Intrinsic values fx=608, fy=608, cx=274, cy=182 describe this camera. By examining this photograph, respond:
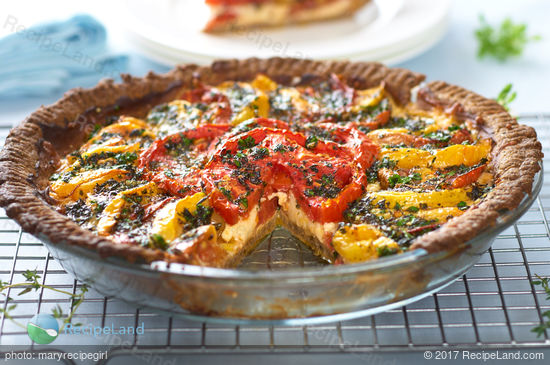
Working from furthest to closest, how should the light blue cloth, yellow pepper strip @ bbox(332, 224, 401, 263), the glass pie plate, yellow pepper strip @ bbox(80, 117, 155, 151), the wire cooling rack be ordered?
the light blue cloth → yellow pepper strip @ bbox(80, 117, 155, 151) → yellow pepper strip @ bbox(332, 224, 401, 263) → the wire cooling rack → the glass pie plate

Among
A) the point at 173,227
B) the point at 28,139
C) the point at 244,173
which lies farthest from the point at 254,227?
the point at 28,139

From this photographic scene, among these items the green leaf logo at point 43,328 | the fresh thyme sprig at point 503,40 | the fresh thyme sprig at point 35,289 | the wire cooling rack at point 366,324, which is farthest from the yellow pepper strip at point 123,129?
the fresh thyme sprig at point 503,40

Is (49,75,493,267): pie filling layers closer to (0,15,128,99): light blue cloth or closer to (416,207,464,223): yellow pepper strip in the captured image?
(416,207,464,223): yellow pepper strip

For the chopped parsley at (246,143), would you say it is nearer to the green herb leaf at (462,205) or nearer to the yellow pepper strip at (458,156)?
the yellow pepper strip at (458,156)

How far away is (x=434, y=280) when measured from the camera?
2725 millimetres

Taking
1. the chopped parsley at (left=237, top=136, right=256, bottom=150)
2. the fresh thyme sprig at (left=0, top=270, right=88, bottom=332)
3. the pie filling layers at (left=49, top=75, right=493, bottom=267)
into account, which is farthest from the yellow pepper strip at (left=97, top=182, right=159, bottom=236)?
the chopped parsley at (left=237, top=136, right=256, bottom=150)

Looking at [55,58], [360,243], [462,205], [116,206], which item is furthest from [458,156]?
[55,58]

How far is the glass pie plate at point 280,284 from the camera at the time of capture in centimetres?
240

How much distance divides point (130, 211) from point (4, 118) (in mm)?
2337

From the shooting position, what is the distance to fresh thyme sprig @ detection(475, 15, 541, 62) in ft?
17.9

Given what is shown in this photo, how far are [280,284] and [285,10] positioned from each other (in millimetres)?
4374

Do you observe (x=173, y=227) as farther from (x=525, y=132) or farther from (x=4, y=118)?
(x=4, y=118)

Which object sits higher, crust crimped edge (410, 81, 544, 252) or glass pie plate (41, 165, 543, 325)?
crust crimped edge (410, 81, 544, 252)

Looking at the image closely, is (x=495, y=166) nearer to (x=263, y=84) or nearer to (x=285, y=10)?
(x=263, y=84)
